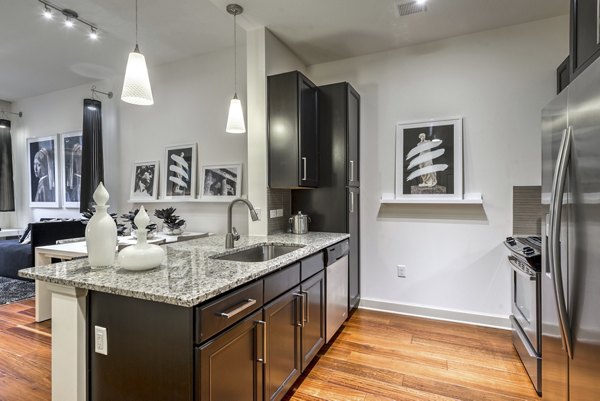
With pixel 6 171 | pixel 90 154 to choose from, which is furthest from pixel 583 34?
pixel 6 171

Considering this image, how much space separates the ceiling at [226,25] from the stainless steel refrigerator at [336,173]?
547 millimetres

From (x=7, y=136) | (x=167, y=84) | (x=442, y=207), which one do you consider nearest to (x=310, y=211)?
(x=442, y=207)

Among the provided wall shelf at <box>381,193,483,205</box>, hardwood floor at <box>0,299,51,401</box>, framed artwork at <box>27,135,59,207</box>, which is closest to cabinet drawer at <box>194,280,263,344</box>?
hardwood floor at <box>0,299,51,401</box>

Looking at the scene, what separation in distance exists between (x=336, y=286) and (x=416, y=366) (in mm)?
856

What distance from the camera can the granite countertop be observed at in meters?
1.27

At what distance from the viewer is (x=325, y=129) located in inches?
130

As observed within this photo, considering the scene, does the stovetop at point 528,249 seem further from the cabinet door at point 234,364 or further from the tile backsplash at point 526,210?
the cabinet door at point 234,364

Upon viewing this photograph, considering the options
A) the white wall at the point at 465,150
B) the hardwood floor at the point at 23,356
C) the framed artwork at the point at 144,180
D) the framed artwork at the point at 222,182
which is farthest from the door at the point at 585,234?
the framed artwork at the point at 144,180

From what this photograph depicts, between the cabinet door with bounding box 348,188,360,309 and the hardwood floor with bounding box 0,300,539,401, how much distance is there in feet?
1.01

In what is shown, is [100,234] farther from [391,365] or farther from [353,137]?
[353,137]

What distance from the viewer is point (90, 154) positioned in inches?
182

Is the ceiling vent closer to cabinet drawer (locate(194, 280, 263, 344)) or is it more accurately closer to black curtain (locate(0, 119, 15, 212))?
cabinet drawer (locate(194, 280, 263, 344))

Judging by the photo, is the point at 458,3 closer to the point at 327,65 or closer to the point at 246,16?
the point at 327,65

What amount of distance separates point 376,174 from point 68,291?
293 centimetres
